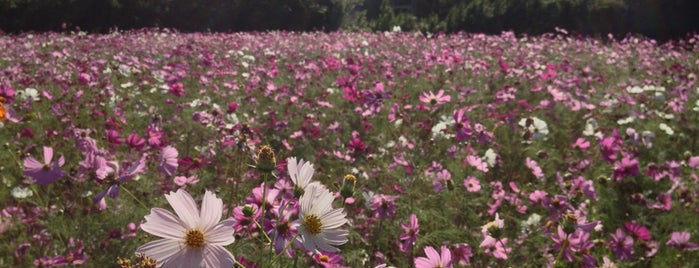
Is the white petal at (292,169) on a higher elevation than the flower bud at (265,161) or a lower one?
lower

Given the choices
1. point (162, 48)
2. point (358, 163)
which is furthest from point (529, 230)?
point (162, 48)

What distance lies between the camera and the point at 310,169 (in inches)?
32.1

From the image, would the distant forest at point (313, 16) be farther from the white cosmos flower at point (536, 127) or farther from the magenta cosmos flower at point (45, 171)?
the magenta cosmos flower at point (45, 171)

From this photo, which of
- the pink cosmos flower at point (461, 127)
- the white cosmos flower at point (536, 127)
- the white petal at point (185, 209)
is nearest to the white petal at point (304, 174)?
the white petal at point (185, 209)

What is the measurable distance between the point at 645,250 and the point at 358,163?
61.1 inches

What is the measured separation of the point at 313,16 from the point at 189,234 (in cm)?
1817

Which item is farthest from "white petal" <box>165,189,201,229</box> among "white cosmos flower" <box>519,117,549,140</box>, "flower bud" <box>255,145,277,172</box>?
"white cosmos flower" <box>519,117,549,140</box>

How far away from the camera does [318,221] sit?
73cm

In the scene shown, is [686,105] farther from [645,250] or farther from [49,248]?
[49,248]

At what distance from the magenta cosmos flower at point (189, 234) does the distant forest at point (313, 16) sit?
494 inches

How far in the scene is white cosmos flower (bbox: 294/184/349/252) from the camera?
699 mm

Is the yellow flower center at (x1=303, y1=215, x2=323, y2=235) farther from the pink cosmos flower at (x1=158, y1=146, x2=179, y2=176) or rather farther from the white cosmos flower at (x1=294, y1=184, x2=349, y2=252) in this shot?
the pink cosmos flower at (x1=158, y1=146, x2=179, y2=176)

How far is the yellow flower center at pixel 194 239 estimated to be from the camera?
2.04ft

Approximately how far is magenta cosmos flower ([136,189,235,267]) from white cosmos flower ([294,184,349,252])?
0.12 metres
